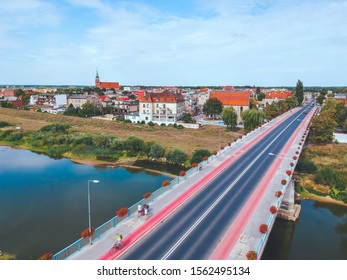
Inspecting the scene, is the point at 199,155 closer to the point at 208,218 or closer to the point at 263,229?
the point at 208,218

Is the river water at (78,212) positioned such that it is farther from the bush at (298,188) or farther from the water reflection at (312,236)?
the bush at (298,188)

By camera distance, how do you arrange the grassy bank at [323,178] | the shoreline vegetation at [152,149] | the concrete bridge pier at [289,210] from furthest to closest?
the shoreline vegetation at [152,149], the grassy bank at [323,178], the concrete bridge pier at [289,210]

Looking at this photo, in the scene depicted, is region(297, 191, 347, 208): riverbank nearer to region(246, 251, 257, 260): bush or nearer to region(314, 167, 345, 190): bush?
region(314, 167, 345, 190): bush

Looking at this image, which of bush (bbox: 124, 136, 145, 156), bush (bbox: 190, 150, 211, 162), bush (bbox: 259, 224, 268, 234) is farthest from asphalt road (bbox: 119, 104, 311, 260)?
bush (bbox: 124, 136, 145, 156)

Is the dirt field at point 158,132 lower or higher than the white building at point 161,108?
lower

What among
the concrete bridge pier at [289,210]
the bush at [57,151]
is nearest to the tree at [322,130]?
the concrete bridge pier at [289,210]

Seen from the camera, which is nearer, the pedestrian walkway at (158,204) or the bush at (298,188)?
the pedestrian walkway at (158,204)

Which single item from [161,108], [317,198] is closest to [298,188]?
[317,198]
